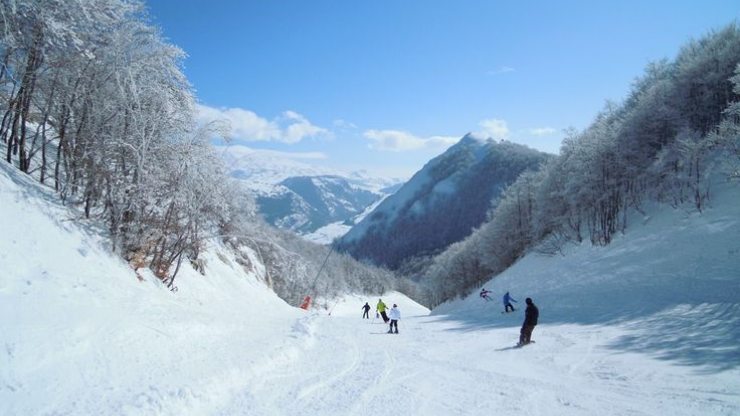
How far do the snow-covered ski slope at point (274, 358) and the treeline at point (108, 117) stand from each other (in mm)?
1621

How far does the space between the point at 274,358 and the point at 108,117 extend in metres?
10.3

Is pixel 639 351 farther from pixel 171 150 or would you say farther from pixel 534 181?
pixel 534 181

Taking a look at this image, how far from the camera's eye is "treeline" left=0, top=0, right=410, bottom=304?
41.8 ft

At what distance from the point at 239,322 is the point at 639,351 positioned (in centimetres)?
1254

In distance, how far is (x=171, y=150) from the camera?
49.8ft

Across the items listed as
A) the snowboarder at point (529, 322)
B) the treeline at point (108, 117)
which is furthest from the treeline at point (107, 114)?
the snowboarder at point (529, 322)

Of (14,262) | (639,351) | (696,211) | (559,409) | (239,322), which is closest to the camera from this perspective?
(559,409)

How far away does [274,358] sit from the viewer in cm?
991

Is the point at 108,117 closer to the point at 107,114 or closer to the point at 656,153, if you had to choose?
the point at 107,114

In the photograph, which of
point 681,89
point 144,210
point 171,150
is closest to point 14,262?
point 144,210

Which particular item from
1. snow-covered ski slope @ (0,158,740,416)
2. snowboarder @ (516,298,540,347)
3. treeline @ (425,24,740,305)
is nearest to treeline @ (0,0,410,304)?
snow-covered ski slope @ (0,158,740,416)

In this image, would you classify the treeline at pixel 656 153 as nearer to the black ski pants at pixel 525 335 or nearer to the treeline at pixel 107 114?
the black ski pants at pixel 525 335

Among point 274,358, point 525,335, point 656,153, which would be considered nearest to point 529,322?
point 525,335

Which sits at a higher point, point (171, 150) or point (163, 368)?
point (171, 150)
